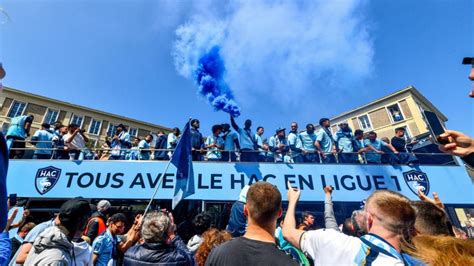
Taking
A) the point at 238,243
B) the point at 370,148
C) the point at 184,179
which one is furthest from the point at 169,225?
the point at 370,148

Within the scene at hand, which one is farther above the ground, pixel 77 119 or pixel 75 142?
pixel 77 119

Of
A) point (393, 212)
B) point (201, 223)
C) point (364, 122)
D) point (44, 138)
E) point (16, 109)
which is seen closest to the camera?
point (393, 212)

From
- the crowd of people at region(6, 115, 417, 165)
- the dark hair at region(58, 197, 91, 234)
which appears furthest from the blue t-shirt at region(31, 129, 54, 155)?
the dark hair at region(58, 197, 91, 234)

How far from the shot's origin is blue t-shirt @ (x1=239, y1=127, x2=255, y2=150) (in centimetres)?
792

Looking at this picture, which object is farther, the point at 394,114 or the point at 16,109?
the point at 394,114

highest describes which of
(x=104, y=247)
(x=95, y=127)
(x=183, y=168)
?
(x=95, y=127)

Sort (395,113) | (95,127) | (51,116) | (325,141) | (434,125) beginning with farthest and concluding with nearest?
1. (95,127)
2. (51,116)
3. (395,113)
4. (325,141)
5. (434,125)

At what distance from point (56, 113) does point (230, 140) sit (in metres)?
34.4

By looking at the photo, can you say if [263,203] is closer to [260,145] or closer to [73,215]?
[73,215]

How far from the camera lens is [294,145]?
813cm

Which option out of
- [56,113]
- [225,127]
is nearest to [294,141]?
[225,127]

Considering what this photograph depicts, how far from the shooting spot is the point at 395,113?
3039cm

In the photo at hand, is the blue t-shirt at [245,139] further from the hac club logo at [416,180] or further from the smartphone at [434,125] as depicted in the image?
the smartphone at [434,125]

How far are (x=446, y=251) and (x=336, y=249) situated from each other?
2.44 ft
